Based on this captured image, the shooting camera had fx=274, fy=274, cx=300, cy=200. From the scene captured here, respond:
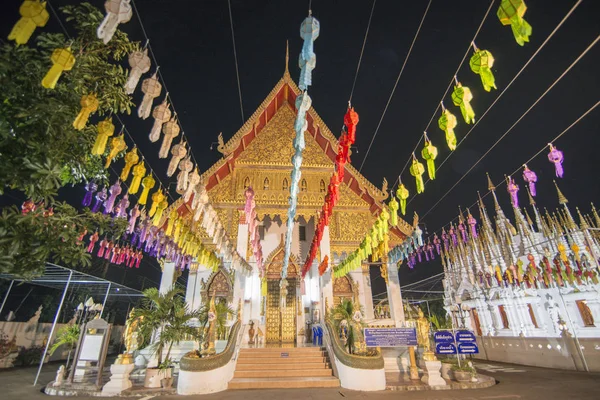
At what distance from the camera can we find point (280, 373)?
841cm

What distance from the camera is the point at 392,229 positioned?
48.1 ft

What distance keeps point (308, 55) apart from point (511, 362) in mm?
20292

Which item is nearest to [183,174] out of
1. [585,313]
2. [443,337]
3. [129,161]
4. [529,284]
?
[129,161]

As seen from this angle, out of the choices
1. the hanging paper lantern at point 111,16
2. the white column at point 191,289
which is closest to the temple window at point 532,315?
the white column at point 191,289

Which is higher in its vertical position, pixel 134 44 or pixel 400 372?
pixel 134 44

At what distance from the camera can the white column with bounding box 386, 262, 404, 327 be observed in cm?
1284

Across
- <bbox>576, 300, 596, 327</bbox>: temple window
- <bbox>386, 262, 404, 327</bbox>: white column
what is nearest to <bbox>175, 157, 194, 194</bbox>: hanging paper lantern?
<bbox>386, 262, 404, 327</bbox>: white column

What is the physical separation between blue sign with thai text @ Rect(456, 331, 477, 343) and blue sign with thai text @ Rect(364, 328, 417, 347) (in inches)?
58.4

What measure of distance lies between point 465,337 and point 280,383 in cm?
575

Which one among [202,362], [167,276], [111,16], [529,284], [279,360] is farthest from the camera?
[529,284]

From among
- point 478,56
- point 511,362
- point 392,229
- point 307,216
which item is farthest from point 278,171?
point 511,362

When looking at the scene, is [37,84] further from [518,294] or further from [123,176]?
[518,294]

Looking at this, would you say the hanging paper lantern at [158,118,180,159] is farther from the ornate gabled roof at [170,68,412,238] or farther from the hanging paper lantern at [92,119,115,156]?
the ornate gabled roof at [170,68,412,238]

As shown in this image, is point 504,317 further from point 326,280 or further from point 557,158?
point 557,158
